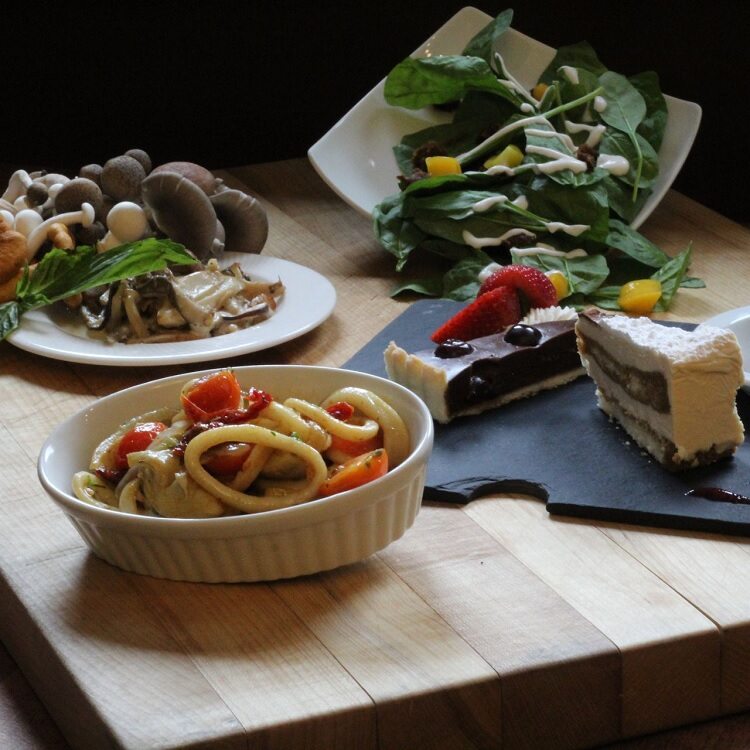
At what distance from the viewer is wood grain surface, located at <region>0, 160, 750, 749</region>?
4.30ft

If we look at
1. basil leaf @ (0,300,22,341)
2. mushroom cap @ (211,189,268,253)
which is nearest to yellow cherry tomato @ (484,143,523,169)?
mushroom cap @ (211,189,268,253)

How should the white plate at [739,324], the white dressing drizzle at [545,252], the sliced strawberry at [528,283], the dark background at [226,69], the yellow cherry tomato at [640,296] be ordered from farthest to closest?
the dark background at [226,69], the white dressing drizzle at [545,252], the yellow cherry tomato at [640,296], the sliced strawberry at [528,283], the white plate at [739,324]

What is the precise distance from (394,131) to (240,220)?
55cm

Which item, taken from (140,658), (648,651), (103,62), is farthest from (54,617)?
(103,62)

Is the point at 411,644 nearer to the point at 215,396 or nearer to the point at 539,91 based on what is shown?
the point at 215,396

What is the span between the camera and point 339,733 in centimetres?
129

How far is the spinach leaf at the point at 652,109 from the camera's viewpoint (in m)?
2.74

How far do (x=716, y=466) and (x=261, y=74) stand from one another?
205 centimetres

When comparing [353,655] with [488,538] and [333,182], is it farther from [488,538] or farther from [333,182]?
[333,182]

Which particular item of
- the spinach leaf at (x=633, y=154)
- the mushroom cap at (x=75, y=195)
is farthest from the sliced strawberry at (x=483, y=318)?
the mushroom cap at (x=75, y=195)

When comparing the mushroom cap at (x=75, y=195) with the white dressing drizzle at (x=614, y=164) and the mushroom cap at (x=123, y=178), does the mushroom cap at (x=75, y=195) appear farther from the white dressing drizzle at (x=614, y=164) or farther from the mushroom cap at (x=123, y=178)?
the white dressing drizzle at (x=614, y=164)

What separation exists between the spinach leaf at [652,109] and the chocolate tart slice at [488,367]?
0.82 meters

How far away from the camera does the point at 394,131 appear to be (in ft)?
9.52

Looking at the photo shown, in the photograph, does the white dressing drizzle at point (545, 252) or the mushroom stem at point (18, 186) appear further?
the mushroom stem at point (18, 186)
